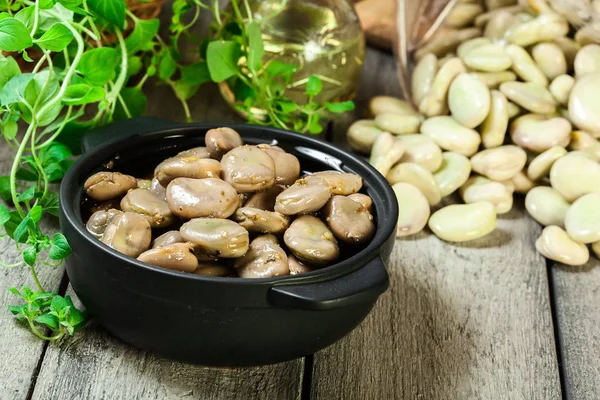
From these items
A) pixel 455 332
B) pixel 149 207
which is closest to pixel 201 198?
pixel 149 207

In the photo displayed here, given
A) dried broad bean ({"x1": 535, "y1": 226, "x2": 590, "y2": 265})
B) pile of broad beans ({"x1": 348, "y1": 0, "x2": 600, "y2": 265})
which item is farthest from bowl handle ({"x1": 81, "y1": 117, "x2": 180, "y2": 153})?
dried broad bean ({"x1": 535, "y1": 226, "x2": 590, "y2": 265})

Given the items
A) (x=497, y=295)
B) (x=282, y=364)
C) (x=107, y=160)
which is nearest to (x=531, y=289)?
(x=497, y=295)

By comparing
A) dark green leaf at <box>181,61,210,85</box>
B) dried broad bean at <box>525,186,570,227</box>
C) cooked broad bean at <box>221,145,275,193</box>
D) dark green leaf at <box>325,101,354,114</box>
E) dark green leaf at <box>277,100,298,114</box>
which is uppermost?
cooked broad bean at <box>221,145,275,193</box>

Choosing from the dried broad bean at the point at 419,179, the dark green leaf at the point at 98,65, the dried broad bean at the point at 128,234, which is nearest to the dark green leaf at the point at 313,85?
the dried broad bean at the point at 419,179

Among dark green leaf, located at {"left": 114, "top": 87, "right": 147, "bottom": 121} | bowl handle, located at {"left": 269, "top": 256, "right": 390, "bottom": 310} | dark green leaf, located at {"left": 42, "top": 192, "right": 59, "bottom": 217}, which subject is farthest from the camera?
dark green leaf, located at {"left": 114, "top": 87, "right": 147, "bottom": 121}

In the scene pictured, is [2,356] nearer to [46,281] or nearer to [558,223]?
[46,281]

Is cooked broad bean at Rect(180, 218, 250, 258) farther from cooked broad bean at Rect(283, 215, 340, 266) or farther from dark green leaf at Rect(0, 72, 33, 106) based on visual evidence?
dark green leaf at Rect(0, 72, 33, 106)
